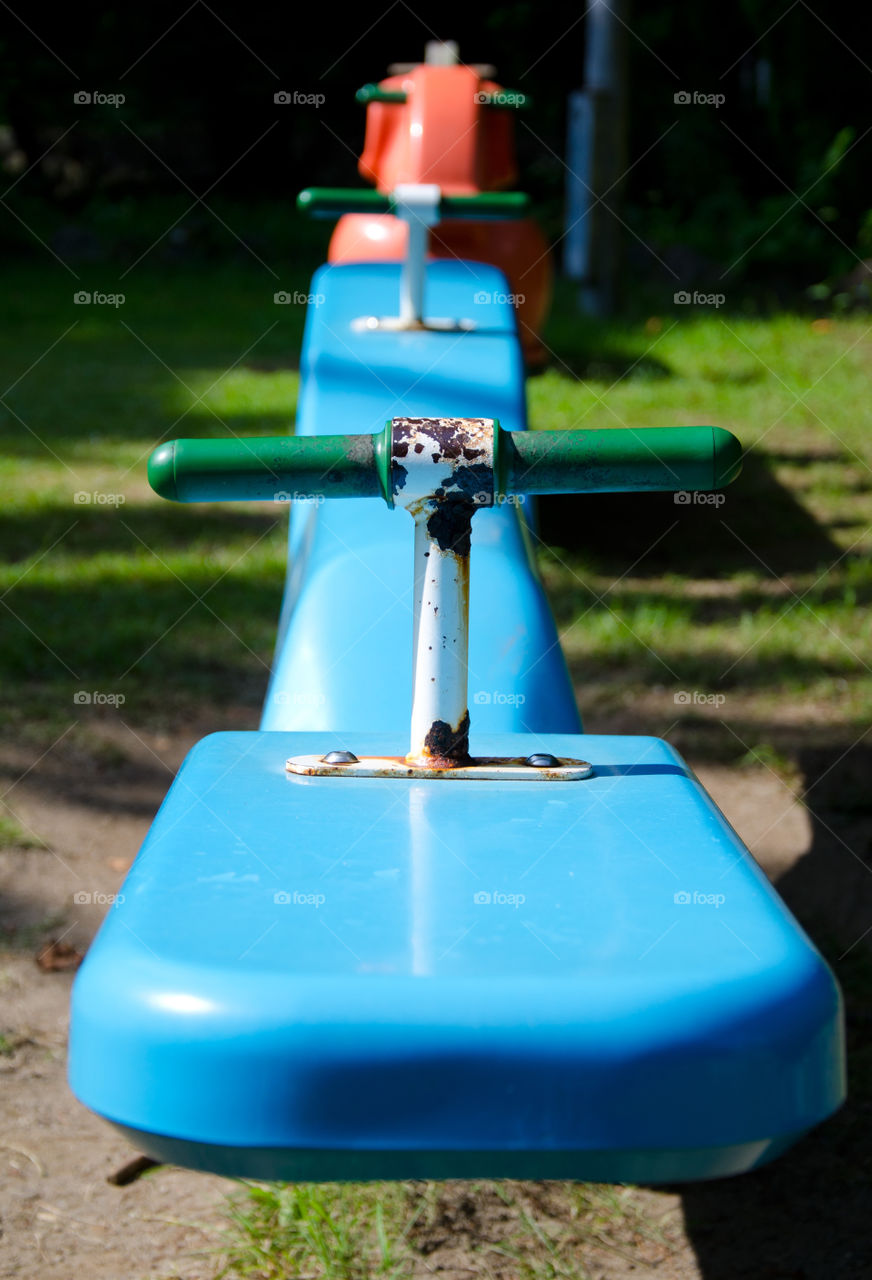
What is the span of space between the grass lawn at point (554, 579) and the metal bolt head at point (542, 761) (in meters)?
0.59

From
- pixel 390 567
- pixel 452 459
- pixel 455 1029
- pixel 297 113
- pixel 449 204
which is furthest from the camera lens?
pixel 297 113

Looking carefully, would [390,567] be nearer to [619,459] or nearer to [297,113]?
[619,459]

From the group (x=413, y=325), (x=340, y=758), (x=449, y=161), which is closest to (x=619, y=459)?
(x=340, y=758)

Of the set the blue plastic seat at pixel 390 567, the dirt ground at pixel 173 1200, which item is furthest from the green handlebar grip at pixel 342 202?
the dirt ground at pixel 173 1200

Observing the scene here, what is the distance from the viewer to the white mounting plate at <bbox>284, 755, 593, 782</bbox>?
43.9 inches

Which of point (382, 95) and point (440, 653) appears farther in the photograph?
point (382, 95)

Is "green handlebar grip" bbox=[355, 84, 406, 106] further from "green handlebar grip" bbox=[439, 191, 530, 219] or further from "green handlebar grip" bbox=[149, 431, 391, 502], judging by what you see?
"green handlebar grip" bbox=[149, 431, 391, 502]

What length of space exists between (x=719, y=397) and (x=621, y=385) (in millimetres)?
417

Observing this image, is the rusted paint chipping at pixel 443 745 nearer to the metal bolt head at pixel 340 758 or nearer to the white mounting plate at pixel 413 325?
the metal bolt head at pixel 340 758

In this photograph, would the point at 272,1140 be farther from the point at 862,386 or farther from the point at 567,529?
the point at 862,386

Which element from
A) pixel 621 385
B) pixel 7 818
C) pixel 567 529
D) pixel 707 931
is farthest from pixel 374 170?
pixel 707 931

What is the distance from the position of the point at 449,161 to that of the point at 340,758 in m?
2.70

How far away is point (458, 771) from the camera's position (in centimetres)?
112

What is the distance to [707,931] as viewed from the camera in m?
0.85
